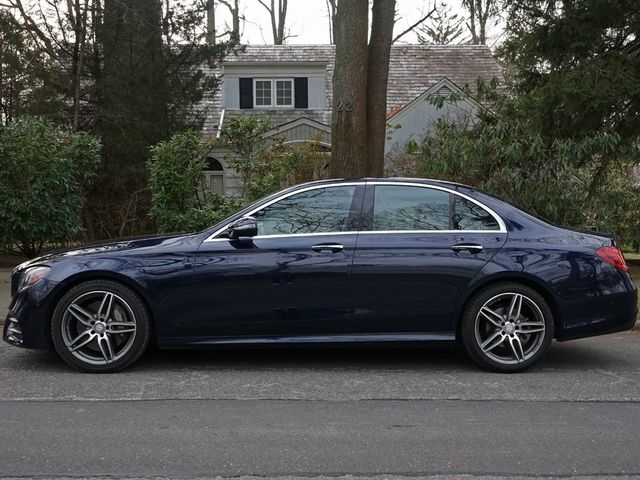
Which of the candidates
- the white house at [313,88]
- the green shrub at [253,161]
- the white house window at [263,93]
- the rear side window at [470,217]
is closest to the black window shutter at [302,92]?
the white house at [313,88]

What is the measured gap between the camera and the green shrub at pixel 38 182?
11.9 metres

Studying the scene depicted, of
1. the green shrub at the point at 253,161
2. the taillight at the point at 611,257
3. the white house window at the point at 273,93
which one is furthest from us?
the white house window at the point at 273,93

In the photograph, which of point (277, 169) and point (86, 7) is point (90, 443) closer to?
point (277, 169)

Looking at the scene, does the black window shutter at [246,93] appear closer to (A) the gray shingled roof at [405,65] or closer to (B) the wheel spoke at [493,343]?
(A) the gray shingled roof at [405,65]

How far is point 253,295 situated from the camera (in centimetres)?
593

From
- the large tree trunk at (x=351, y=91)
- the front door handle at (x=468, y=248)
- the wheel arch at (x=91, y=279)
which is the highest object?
the large tree trunk at (x=351, y=91)

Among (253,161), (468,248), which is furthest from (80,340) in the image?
(253,161)

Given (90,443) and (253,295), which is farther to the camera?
(253,295)

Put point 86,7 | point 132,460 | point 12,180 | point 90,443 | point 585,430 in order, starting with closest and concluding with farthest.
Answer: point 132,460 < point 90,443 < point 585,430 < point 12,180 < point 86,7

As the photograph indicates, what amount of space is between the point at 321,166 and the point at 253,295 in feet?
34.7

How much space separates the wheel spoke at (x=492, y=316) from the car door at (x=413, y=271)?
263 mm

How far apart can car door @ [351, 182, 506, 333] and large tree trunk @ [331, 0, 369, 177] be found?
487 cm

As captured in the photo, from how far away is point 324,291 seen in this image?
234 inches

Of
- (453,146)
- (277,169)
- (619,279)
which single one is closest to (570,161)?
(453,146)
